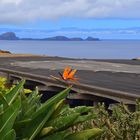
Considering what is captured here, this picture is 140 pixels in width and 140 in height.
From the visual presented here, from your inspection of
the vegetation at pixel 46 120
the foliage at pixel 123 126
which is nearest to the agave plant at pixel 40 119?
the vegetation at pixel 46 120

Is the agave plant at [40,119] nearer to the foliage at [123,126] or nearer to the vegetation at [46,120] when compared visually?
the vegetation at [46,120]

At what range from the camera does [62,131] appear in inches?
182

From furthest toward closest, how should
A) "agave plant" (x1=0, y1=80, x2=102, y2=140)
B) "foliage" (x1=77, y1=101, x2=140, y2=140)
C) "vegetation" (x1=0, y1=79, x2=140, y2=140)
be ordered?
"foliage" (x1=77, y1=101, x2=140, y2=140)
"agave plant" (x1=0, y1=80, x2=102, y2=140)
"vegetation" (x1=0, y1=79, x2=140, y2=140)

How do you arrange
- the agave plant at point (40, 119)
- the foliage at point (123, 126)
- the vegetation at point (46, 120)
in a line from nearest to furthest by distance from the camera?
the vegetation at point (46, 120) → the agave plant at point (40, 119) → the foliage at point (123, 126)

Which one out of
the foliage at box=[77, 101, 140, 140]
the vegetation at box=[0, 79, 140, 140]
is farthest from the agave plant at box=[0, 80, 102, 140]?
the foliage at box=[77, 101, 140, 140]

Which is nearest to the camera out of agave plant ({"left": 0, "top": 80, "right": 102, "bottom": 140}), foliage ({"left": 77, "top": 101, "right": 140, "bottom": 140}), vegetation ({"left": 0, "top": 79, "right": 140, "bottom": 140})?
vegetation ({"left": 0, "top": 79, "right": 140, "bottom": 140})

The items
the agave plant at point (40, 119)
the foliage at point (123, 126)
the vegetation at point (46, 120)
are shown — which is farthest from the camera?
the foliage at point (123, 126)

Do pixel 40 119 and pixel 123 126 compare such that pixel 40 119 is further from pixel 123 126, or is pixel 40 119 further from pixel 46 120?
pixel 123 126

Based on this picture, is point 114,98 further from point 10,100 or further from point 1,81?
point 10,100

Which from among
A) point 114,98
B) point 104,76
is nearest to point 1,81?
point 114,98

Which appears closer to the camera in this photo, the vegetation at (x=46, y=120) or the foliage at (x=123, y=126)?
the vegetation at (x=46, y=120)

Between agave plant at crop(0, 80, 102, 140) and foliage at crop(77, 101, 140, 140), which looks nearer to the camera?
agave plant at crop(0, 80, 102, 140)

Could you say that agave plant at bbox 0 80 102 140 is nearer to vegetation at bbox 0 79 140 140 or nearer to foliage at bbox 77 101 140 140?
vegetation at bbox 0 79 140 140

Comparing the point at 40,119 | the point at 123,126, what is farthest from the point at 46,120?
the point at 123,126
